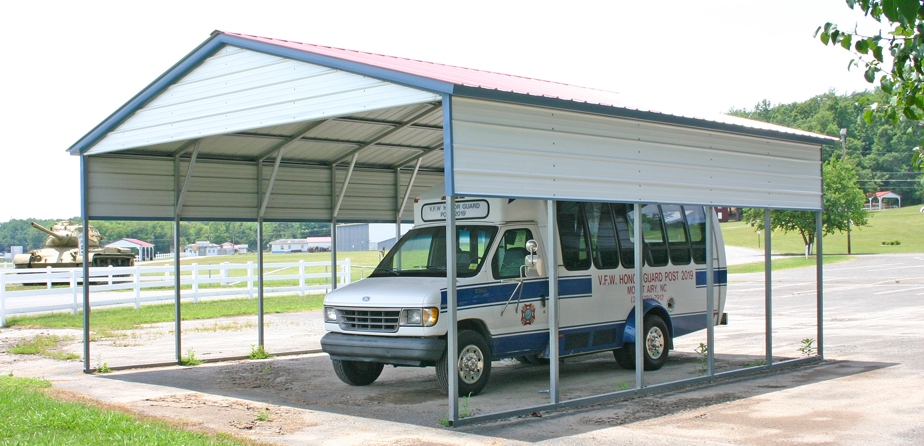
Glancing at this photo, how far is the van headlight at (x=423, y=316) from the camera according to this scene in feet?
34.3

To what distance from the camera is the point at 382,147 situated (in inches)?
622

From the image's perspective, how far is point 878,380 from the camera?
11.9 m

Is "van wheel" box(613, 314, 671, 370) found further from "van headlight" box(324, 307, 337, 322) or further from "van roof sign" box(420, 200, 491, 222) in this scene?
"van headlight" box(324, 307, 337, 322)

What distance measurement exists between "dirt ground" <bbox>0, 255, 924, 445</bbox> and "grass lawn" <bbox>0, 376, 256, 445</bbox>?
2.11 ft

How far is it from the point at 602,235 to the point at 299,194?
598 cm

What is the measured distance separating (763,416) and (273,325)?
1462 cm

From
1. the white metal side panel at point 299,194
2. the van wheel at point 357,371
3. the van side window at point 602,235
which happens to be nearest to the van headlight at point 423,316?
the van wheel at point 357,371

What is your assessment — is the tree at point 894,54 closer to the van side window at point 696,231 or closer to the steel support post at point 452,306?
the steel support post at point 452,306

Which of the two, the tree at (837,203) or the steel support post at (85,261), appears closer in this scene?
the steel support post at (85,261)

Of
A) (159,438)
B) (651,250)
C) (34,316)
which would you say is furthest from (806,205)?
(34,316)

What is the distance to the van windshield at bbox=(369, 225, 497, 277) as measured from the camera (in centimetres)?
1132

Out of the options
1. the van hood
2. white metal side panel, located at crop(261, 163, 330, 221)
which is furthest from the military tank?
the van hood

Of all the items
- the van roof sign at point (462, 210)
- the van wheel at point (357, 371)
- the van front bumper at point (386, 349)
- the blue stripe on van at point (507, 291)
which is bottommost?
the van wheel at point (357, 371)

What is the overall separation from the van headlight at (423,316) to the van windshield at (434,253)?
735mm
